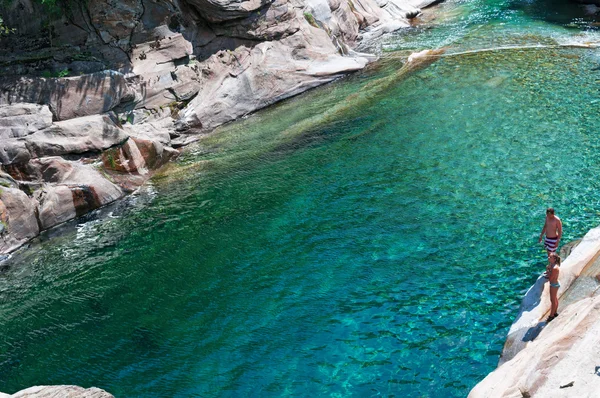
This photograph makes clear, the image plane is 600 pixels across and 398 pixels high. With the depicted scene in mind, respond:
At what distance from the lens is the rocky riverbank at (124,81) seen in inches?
853

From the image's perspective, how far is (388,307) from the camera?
13.3 metres

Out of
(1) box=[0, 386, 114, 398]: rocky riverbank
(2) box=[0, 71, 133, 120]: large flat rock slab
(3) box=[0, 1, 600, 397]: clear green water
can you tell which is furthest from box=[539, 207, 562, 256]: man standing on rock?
(2) box=[0, 71, 133, 120]: large flat rock slab

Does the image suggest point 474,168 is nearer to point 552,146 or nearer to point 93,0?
point 552,146

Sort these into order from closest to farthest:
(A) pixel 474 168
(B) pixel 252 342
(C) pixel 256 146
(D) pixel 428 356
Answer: (D) pixel 428 356 < (B) pixel 252 342 < (A) pixel 474 168 < (C) pixel 256 146

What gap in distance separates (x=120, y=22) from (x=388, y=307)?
20796 millimetres

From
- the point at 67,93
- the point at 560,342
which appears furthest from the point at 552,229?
the point at 67,93

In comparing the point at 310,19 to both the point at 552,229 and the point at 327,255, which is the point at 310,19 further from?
the point at 552,229

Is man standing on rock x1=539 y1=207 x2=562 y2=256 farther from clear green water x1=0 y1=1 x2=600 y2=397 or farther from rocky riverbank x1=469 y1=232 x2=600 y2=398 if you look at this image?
clear green water x1=0 y1=1 x2=600 y2=397

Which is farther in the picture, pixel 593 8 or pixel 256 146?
pixel 593 8

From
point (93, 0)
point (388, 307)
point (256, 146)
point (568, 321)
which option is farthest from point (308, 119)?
point (568, 321)

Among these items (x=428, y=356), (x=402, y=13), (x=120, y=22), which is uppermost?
(x=120, y=22)

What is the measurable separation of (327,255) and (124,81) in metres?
15.1

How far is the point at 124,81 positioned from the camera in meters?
26.1

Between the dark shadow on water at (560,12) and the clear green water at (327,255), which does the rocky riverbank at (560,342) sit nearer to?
the clear green water at (327,255)
